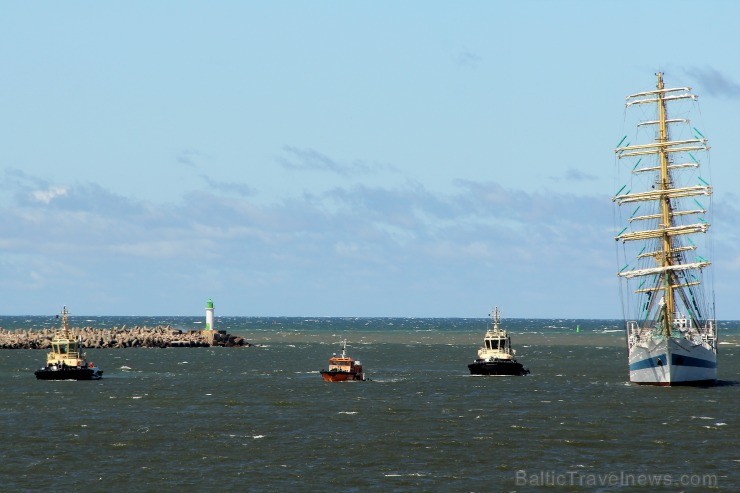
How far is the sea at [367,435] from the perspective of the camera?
4797 centimetres

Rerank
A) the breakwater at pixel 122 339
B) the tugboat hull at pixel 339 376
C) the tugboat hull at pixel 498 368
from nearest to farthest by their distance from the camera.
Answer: the tugboat hull at pixel 339 376 < the tugboat hull at pixel 498 368 < the breakwater at pixel 122 339

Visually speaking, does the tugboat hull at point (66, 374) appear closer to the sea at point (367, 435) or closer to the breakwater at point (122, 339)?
the sea at point (367, 435)

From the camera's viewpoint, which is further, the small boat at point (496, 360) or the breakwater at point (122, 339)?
the breakwater at point (122, 339)

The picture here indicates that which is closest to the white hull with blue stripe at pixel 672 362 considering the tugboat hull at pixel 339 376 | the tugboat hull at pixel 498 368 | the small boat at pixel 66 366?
the tugboat hull at pixel 498 368

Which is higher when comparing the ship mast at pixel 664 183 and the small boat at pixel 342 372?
the ship mast at pixel 664 183

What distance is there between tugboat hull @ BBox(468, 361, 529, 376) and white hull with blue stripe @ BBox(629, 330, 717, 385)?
14.0 meters

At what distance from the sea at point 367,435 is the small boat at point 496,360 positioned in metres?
1.82

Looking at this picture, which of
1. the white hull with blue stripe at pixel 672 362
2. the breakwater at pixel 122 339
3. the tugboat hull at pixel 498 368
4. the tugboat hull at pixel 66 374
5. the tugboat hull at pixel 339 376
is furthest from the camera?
the breakwater at pixel 122 339

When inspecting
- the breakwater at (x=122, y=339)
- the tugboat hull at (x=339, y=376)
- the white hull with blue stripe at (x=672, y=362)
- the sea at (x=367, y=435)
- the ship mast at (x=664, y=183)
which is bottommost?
the sea at (x=367, y=435)

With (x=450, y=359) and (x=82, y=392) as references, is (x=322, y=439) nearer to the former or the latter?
(x=82, y=392)

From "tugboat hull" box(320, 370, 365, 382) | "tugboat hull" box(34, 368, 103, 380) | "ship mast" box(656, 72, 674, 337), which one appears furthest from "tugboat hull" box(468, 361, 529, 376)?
Answer: "tugboat hull" box(34, 368, 103, 380)

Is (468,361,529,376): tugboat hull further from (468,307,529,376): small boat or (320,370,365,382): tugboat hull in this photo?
(320,370,365,382): tugboat hull

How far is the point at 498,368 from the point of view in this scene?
354 feet

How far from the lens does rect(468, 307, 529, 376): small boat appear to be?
10800cm
